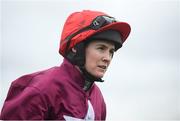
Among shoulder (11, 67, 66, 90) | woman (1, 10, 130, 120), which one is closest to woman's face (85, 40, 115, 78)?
woman (1, 10, 130, 120)

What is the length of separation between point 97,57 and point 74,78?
42 cm

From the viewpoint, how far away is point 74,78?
6520 mm

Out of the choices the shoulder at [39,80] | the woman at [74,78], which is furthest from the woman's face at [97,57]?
the shoulder at [39,80]

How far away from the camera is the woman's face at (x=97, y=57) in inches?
254

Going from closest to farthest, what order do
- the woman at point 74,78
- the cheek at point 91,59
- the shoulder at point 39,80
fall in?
the woman at point 74,78, the shoulder at point 39,80, the cheek at point 91,59

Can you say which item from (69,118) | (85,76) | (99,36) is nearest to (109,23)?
(99,36)

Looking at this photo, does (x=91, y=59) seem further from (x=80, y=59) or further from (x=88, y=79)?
(x=88, y=79)

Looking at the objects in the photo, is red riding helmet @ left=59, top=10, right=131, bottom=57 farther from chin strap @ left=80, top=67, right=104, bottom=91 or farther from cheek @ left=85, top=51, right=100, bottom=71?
chin strap @ left=80, top=67, right=104, bottom=91

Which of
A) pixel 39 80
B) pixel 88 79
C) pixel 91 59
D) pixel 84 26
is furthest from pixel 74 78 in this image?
pixel 84 26

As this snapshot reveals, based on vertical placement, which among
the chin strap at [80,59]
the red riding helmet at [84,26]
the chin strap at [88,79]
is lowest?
the chin strap at [88,79]

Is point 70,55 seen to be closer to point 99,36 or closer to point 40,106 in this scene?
point 99,36

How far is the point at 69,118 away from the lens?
613 centimetres

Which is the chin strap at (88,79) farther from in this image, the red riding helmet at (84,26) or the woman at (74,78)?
the red riding helmet at (84,26)

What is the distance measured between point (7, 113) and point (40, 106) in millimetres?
412
